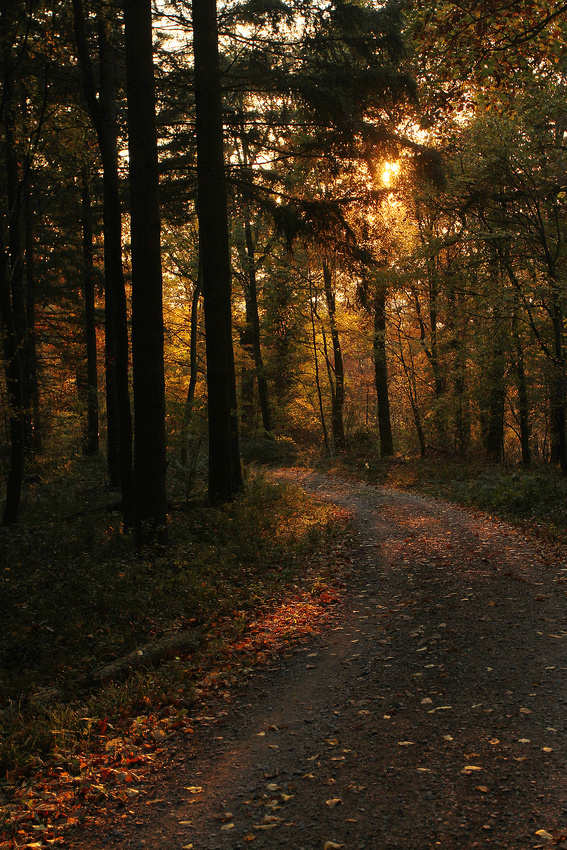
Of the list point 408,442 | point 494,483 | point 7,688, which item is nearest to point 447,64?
point 7,688

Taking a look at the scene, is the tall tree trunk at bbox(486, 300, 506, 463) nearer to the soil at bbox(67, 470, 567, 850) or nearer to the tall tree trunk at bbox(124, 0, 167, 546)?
the soil at bbox(67, 470, 567, 850)

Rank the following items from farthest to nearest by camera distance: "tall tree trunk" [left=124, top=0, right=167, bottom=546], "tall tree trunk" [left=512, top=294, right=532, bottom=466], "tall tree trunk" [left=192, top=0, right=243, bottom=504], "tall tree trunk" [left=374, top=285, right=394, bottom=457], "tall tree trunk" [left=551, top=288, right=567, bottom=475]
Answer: "tall tree trunk" [left=374, top=285, right=394, bottom=457]
"tall tree trunk" [left=512, top=294, right=532, bottom=466]
"tall tree trunk" [left=551, top=288, right=567, bottom=475]
"tall tree trunk" [left=192, top=0, right=243, bottom=504]
"tall tree trunk" [left=124, top=0, right=167, bottom=546]

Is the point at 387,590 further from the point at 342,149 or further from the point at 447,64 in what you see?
the point at 342,149

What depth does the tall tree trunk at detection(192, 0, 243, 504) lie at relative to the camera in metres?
11.3

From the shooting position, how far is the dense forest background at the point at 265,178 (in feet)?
28.3

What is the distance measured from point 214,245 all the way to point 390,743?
9815 mm

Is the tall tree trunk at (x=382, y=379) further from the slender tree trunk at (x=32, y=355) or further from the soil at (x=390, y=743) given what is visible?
the soil at (x=390, y=743)

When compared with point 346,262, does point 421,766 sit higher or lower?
lower

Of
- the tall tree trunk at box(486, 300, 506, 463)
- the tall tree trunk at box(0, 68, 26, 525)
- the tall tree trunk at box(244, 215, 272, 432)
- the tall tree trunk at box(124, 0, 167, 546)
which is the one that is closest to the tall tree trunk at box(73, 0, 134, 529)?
the tall tree trunk at box(124, 0, 167, 546)

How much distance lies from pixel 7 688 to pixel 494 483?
12526 mm

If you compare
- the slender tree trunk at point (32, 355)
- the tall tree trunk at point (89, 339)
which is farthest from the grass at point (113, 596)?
the tall tree trunk at point (89, 339)

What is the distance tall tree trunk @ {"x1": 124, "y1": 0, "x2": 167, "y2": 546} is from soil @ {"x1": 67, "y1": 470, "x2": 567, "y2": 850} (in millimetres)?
3770

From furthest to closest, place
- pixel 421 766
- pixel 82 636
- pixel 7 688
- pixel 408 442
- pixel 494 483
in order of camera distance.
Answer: pixel 408 442 < pixel 494 483 < pixel 82 636 < pixel 7 688 < pixel 421 766

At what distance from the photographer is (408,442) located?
29.2 m
